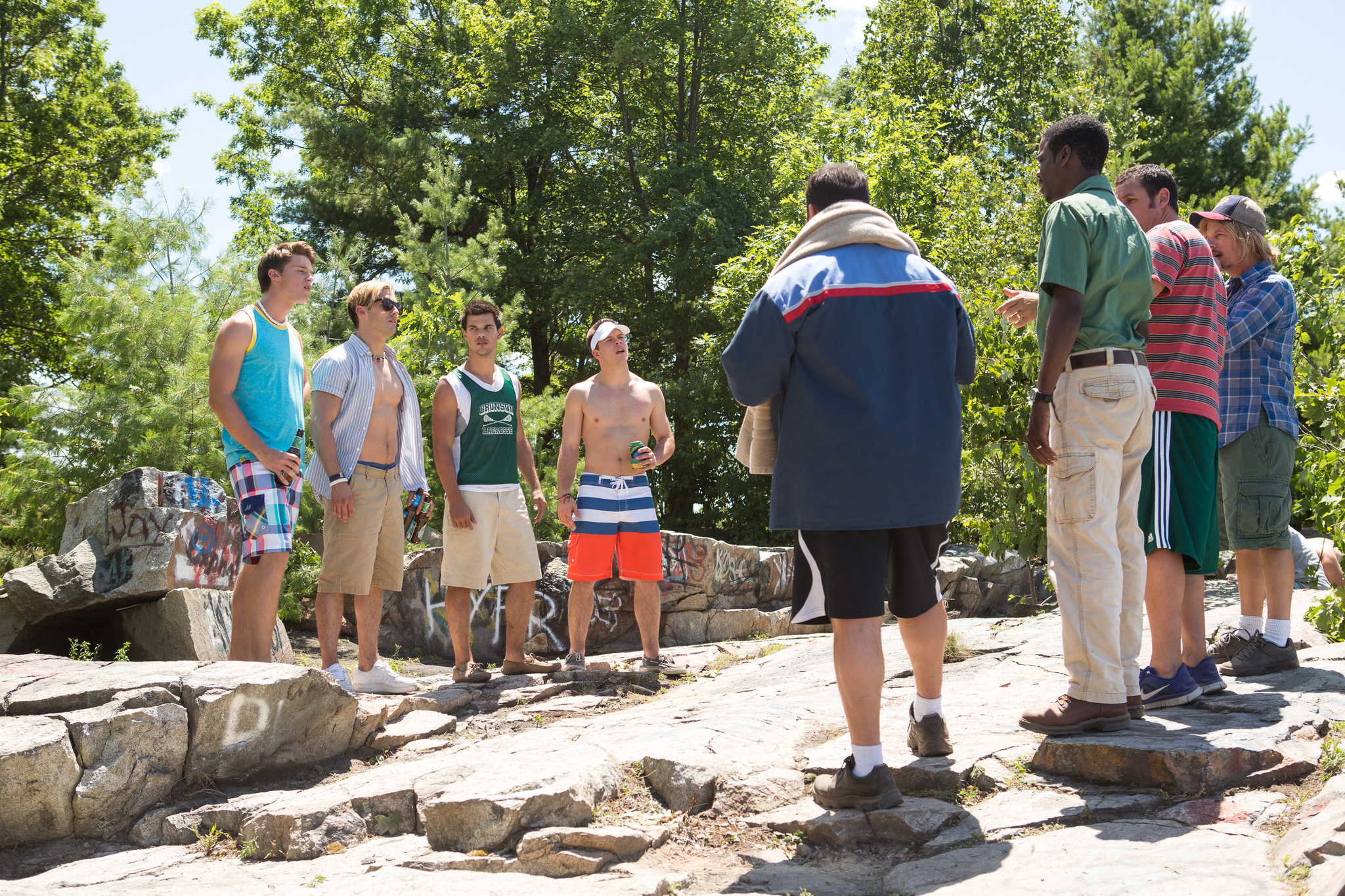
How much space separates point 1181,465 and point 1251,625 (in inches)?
37.4

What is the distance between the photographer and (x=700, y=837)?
2.69 metres

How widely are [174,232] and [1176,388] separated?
28.1ft

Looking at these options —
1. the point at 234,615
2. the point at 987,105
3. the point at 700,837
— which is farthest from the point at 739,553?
the point at 987,105

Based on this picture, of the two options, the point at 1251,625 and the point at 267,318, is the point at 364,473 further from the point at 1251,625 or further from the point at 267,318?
the point at 1251,625

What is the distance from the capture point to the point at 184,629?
5844mm

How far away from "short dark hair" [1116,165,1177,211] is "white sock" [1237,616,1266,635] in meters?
1.64

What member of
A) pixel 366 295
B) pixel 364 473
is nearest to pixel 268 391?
pixel 364 473

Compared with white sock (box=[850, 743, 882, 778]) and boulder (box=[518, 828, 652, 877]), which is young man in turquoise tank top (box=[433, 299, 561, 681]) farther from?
white sock (box=[850, 743, 882, 778])

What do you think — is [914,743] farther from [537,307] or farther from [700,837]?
[537,307]

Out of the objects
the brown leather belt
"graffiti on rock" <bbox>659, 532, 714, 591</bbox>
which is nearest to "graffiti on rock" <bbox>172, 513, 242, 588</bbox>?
"graffiti on rock" <bbox>659, 532, 714, 591</bbox>

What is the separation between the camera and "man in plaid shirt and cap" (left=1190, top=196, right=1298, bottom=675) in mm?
3689

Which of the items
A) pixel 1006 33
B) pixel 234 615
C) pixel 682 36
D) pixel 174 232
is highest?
pixel 1006 33

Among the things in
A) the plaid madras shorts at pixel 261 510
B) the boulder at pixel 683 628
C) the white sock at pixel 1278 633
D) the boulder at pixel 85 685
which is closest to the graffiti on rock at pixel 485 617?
the boulder at pixel 683 628

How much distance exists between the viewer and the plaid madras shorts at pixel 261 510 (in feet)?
13.5
